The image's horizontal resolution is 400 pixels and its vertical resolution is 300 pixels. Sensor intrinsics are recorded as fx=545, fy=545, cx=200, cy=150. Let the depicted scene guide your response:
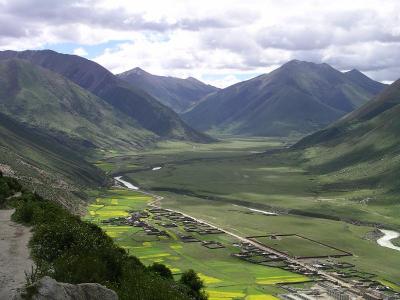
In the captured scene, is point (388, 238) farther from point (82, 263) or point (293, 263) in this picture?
point (82, 263)

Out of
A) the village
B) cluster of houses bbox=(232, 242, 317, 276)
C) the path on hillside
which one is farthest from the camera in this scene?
cluster of houses bbox=(232, 242, 317, 276)

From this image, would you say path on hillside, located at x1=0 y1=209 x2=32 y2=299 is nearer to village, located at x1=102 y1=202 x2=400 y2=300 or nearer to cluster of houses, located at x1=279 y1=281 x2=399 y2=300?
cluster of houses, located at x1=279 y1=281 x2=399 y2=300

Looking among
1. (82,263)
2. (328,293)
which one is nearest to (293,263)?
(328,293)

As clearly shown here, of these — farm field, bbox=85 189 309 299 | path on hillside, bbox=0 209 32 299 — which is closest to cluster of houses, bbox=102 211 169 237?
farm field, bbox=85 189 309 299

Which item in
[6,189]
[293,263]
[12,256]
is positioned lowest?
[293,263]

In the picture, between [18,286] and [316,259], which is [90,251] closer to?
[18,286]

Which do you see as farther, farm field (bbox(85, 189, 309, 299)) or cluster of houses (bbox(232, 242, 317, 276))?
cluster of houses (bbox(232, 242, 317, 276))
